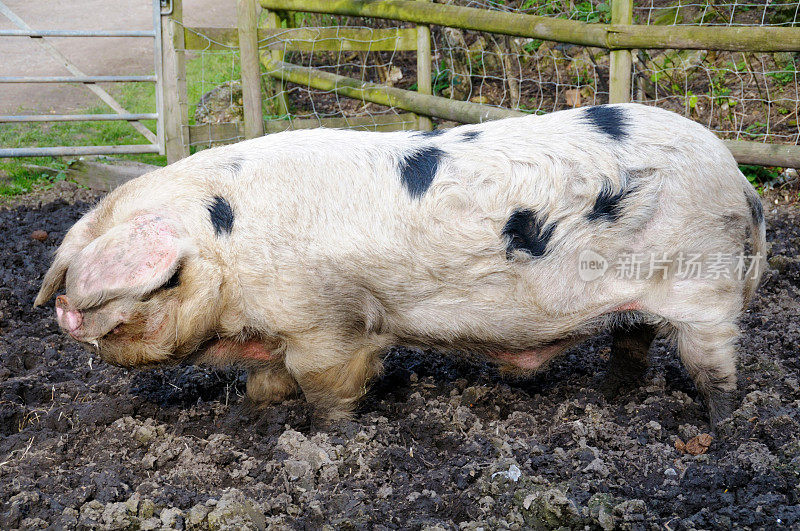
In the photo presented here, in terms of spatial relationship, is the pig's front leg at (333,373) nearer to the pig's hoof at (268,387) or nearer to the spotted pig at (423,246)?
the spotted pig at (423,246)

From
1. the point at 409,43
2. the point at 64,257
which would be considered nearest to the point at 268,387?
the point at 64,257

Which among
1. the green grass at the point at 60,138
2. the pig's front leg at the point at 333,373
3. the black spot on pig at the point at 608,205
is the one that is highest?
the black spot on pig at the point at 608,205

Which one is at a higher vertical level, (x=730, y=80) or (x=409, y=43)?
(x=409, y=43)

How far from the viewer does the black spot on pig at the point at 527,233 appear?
3.09 metres

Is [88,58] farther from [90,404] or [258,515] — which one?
[258,515]

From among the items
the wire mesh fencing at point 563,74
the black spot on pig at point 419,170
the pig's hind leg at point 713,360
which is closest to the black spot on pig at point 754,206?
the pig's hind leg at point 713,360

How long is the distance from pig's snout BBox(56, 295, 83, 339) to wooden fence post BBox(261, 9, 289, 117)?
5.59 metres

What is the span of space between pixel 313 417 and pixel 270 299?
0.64m

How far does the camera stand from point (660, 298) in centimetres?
323

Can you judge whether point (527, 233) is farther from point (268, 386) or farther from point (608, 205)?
point (268, 386)

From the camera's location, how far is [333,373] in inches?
129

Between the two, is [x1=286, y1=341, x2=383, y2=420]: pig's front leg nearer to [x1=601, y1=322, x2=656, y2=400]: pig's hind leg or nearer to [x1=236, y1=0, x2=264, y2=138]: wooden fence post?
[x1=601, y1=322, x2=656, y2=400]: pig's hind leg

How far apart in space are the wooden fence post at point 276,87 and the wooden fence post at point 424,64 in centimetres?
191

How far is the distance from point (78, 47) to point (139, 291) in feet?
41.3
